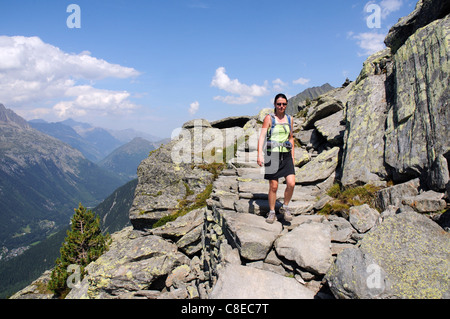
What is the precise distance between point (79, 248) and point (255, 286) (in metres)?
33.0

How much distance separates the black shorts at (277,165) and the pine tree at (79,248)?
27454 millimetres

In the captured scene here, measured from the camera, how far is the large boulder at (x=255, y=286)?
679 cm

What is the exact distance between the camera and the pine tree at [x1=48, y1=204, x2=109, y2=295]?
27792 mm

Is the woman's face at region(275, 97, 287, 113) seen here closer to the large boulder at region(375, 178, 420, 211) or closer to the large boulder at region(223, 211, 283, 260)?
the large boulder at region(223, 211, 283, 260)

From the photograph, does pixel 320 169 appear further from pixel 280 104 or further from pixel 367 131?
pixel 280 104

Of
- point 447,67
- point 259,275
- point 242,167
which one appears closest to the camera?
point 259,275

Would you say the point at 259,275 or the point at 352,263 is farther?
the point at 259,275

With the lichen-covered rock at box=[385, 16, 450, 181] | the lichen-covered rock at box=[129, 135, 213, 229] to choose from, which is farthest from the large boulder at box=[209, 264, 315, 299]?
the lichen-covered rock at box=[129, 135, 213, 229]

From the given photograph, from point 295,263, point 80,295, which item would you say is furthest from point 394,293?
point 80,295

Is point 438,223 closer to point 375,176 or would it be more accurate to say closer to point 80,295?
point 375,176

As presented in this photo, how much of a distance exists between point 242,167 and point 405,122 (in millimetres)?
10604

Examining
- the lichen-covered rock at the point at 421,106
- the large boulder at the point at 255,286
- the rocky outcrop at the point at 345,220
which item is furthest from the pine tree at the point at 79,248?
the lichen-covered rock at the point at 421,106
